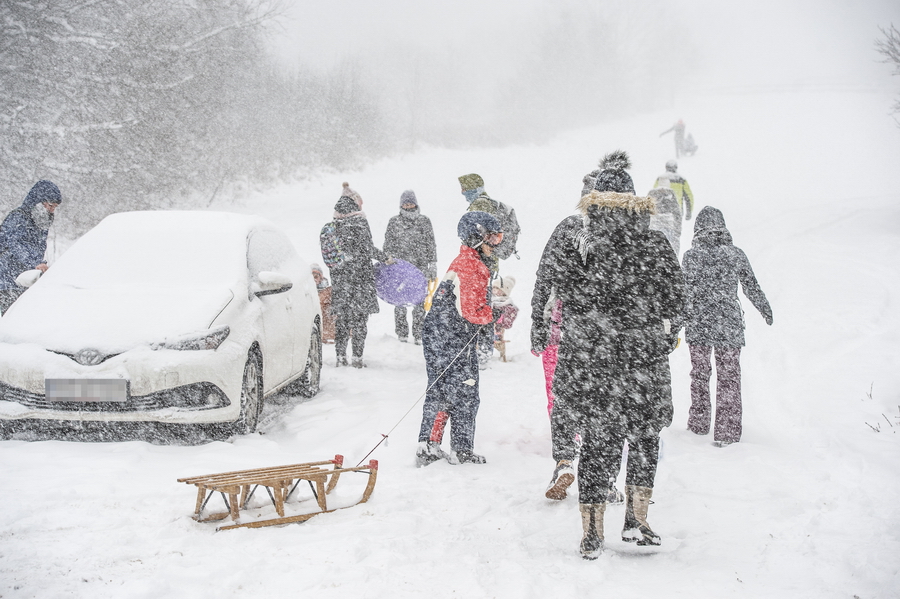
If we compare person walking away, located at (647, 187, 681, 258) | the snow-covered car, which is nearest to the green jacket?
person walking away, located at (647, 187, 681, 258)

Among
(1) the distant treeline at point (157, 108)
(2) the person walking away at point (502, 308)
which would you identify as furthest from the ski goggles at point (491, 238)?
(1) the distant treeline at point (157, 108)

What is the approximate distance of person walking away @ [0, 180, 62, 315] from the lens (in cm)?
727

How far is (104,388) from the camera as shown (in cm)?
452

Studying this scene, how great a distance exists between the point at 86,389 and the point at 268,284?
1.64 metres

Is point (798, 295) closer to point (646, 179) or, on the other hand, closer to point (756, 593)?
point (756, 593)

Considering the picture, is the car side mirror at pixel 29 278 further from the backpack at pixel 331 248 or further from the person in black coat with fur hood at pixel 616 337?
the person in black coat with fur hood at pixel 616 337

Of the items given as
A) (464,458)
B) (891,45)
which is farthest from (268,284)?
(891,45)

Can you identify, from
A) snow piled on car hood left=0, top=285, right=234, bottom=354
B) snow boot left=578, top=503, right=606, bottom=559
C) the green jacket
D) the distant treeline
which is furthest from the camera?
the distant treeline

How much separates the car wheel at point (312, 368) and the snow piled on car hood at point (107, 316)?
1.92 meters

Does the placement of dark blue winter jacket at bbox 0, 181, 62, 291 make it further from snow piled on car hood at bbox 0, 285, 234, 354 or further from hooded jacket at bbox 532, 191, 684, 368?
hooded jacket at bbox 532, 191, 684, 368

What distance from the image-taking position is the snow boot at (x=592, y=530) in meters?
3.43

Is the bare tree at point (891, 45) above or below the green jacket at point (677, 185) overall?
above

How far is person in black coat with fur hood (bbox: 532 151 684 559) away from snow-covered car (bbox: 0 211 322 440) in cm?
269

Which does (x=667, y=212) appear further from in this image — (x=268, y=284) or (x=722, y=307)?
(x=268, y=284)
